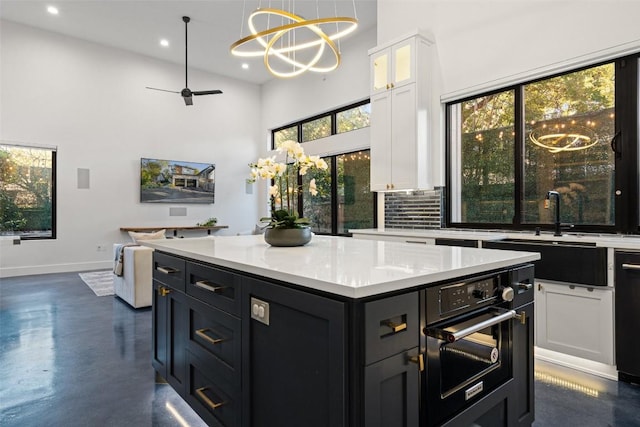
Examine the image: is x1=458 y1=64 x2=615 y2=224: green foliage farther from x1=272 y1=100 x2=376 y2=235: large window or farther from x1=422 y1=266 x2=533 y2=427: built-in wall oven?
x1=272 y1=100 x2=376 y2=235: large window

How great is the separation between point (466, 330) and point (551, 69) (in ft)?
10.3

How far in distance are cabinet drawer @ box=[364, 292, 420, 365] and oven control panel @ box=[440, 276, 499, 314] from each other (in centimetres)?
16

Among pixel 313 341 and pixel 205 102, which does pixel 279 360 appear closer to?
pixel 313 341

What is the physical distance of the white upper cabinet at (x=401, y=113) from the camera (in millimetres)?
4086

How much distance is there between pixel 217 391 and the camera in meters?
1.62

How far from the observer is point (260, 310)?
1.33 meters

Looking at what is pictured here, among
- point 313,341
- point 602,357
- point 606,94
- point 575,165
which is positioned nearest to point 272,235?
point 313,341

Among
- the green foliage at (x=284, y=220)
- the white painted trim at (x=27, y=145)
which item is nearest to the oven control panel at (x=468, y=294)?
the green foliage at (x=284, y=220)

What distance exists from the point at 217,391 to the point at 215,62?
7.72 metres

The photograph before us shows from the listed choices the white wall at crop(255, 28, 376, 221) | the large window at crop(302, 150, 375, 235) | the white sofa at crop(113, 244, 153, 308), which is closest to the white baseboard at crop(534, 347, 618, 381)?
the large window at crop(302, 150, 375, 235)

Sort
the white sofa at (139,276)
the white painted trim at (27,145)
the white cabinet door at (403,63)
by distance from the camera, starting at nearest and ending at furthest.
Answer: the white cabinet door at (403,63), the white sofa at (139,276), the white painted trim at (27,145)

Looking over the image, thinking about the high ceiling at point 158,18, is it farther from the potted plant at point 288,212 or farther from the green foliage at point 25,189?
the potted plant at point 288,212

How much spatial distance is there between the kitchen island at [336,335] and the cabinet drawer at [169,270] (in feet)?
0.05

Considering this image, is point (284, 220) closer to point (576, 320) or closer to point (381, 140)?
point (576, 320)
